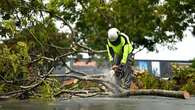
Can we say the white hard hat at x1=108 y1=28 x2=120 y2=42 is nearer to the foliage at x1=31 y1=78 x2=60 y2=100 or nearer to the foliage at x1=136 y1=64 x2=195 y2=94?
the foliage at x1=31 y1=78 x2=60 y2=100

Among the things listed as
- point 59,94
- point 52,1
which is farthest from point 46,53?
point 59,94

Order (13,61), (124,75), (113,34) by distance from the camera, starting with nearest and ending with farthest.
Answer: (13,61), (113,34), (124,75)

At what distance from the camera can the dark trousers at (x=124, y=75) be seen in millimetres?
13474

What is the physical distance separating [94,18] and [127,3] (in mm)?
1793

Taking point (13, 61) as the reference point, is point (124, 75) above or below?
below

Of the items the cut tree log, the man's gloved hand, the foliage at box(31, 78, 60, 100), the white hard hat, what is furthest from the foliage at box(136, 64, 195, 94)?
the cut tree log

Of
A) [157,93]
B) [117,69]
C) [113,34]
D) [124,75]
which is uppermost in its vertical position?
[113,34]

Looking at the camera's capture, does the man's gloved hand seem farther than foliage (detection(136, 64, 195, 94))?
No

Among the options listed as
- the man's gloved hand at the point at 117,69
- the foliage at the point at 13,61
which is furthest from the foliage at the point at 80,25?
the man's gloved hand at the point at 117,69

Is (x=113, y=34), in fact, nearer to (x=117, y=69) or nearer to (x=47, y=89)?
(x=117, y=69)

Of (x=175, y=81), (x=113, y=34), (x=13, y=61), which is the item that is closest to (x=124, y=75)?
(x=113, y=34)

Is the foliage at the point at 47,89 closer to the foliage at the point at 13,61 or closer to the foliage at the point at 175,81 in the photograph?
the foliage at the point at 13,61

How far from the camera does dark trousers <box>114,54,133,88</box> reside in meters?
13.5

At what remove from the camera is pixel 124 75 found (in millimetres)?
13883
